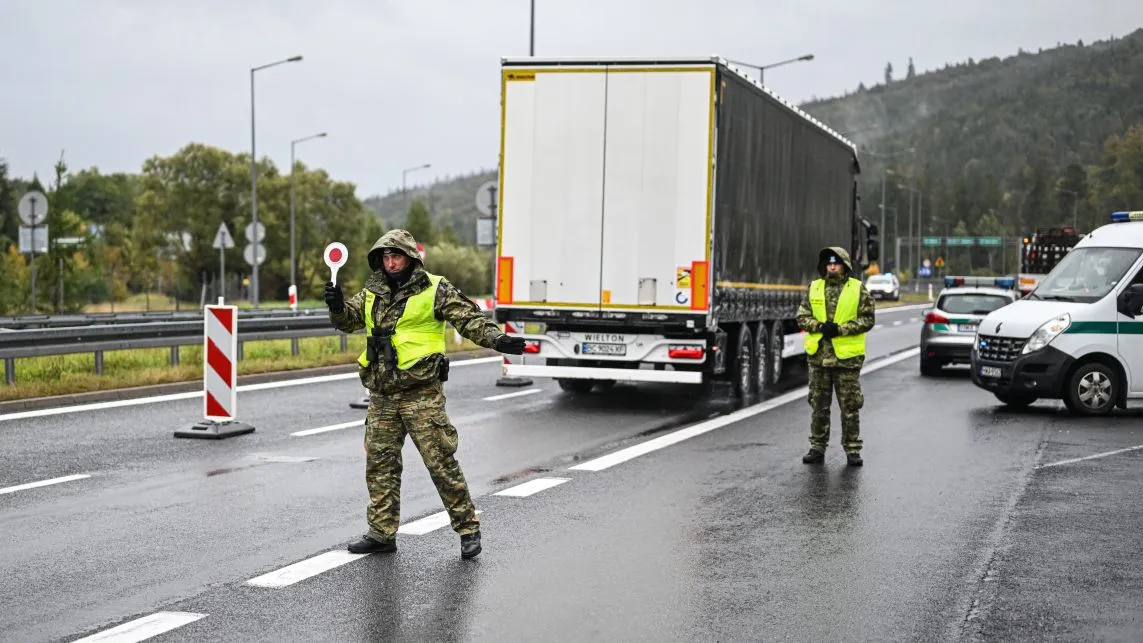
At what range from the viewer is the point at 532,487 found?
32.9 feet

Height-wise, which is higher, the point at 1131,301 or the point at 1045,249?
the point at 1045,249

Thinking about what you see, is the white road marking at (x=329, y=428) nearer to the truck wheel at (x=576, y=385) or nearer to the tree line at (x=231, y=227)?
the truck wheel at (x=576, y=385)

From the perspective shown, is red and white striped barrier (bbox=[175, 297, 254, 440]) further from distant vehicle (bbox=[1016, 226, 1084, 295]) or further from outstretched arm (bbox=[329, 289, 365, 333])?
distant vehicle (bbox=[1016, 226, 1084, 295])

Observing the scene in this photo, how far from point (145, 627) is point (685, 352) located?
33.2ft

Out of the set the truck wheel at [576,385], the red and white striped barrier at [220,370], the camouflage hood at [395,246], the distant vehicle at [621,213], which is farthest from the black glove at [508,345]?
the truck wheel at [576,385]

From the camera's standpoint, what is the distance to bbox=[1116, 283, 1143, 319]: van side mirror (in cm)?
1526

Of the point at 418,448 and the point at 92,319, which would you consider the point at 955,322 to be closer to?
the point at 418,448

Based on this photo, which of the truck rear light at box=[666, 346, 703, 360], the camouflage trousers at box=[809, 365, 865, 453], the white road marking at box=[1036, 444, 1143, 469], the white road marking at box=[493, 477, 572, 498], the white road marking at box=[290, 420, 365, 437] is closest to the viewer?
the white road marking at box=[493, 477, 572, 498]

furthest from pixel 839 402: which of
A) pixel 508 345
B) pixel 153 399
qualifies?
pixel 153 399

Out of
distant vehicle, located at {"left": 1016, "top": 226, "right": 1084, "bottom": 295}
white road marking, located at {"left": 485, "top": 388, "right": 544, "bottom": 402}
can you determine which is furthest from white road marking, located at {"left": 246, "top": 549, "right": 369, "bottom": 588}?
distant vehicle, located at {"left": 1016, "top": 226, "right": 1084, "bottom": 295}

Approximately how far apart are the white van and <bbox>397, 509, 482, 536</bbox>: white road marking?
9.25 meters

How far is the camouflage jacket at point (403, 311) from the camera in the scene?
24.2ft

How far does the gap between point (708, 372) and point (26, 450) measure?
725 cm

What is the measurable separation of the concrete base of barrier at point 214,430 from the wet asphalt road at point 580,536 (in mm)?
227
